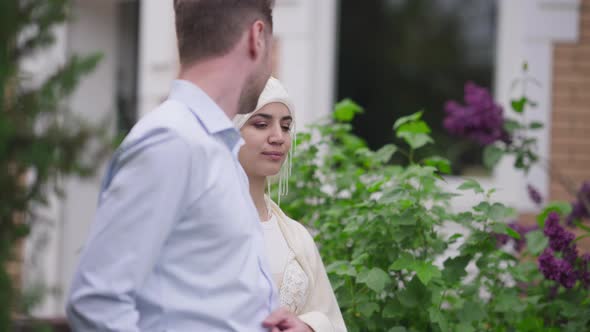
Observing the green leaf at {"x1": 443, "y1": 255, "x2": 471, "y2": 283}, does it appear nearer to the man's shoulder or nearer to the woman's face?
the woman's face

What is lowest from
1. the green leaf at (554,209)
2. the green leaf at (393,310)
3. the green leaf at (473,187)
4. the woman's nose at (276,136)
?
the green leaf at (393,310)

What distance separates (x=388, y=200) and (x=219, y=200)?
52.9 inches

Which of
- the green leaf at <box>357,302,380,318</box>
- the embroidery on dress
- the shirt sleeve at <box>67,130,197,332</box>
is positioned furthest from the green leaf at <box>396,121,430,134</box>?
the shirt sleeve at <box>67,130,197,332</box>

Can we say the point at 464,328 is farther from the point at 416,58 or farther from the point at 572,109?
the point at 416,58

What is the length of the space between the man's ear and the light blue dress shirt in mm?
133

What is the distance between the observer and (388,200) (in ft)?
9.34

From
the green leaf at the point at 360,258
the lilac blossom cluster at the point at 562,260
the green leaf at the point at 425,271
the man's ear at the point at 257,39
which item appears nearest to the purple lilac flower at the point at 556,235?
the lilac blossom cluster at the point at 562,260

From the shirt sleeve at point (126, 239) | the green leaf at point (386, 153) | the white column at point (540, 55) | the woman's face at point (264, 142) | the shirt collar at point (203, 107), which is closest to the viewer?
the shirt sleeve at point (126, 239)

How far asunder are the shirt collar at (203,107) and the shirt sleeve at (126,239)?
16 cm

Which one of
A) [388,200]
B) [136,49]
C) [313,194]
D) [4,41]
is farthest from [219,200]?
[136,49]

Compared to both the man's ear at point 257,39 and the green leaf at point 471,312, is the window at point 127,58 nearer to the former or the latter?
the green leaf at point 471,312

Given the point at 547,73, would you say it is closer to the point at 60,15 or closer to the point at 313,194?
the point at 313,194

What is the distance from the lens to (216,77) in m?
1.69

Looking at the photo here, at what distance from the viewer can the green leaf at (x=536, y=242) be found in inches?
126
